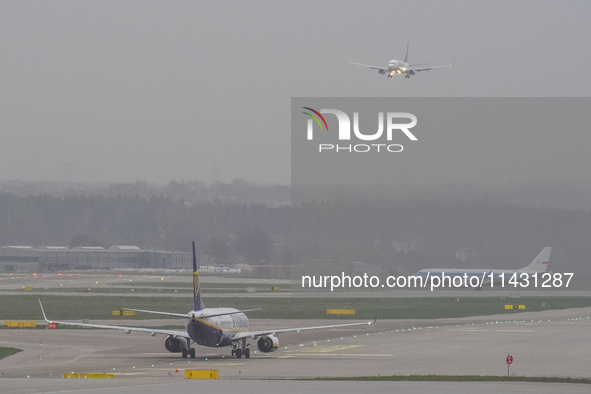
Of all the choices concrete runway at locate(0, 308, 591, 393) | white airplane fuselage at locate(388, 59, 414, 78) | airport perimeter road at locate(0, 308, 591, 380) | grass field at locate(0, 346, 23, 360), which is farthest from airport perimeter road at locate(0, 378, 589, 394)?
white airplane fuselage at locate(388, 59, 414, 78)

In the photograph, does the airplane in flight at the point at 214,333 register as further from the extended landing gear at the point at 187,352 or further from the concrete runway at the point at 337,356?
the concrete runway at the point at 337,356

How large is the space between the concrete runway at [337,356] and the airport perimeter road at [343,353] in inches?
1.7

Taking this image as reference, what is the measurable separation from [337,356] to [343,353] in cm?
185

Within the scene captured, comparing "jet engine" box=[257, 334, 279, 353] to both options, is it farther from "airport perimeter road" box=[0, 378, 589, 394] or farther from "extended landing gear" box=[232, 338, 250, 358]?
"airport perimeter road" box=[0, 378, 589, 394]

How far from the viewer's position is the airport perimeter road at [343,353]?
41375 mm

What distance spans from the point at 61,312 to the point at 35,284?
51.4m

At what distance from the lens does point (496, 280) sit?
131375mm

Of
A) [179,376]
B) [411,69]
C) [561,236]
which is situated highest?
[411,69]

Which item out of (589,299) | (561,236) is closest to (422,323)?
(589,299)

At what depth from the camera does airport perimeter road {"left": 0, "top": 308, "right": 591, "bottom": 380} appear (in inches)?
1629

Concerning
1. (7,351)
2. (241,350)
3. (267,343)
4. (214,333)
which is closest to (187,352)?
(214,333)

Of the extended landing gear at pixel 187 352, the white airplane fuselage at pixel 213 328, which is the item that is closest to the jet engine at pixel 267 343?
the white airplane fuselage at pixel 213 328

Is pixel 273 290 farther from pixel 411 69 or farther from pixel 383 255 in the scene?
pixel 411 69

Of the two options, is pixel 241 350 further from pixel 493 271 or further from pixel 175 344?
pixel 493 271
